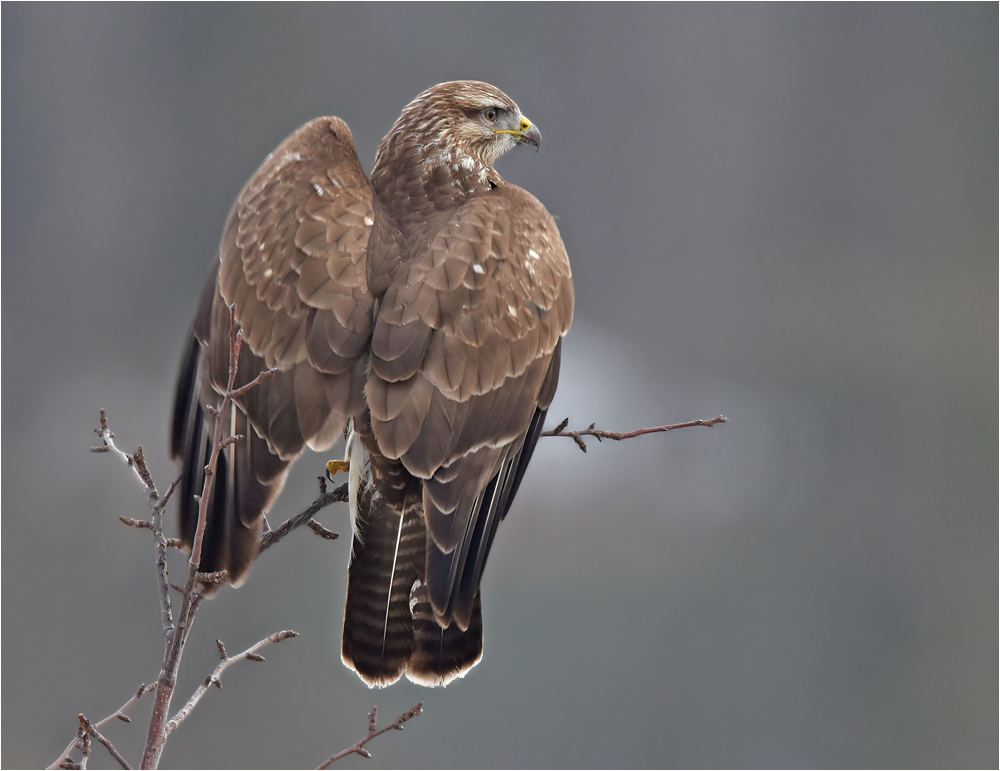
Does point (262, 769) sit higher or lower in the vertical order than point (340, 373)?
higher

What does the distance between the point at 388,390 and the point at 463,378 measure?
202 millimetres

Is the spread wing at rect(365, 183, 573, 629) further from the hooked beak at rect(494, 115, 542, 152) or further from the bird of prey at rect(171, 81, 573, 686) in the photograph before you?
the hooked beak at rect(494, 115, 542, 152)

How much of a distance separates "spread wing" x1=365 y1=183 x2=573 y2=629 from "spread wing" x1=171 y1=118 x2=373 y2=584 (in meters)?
0.10

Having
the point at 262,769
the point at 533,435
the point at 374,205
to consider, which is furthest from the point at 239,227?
the point at 262,769

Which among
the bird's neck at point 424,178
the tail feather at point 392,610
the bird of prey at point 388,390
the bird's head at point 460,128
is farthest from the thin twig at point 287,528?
the bird's head at point 460,128

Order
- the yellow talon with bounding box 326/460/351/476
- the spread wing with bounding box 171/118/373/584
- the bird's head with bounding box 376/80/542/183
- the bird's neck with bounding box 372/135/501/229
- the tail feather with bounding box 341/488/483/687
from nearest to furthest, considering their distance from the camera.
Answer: the spread wing with bounding box 171/118/373/584, the tail feather with bounding box 341/488/483/687, the yellow talon with bounding box 326/460/351/476, the bird's neck with bounding box 372/135/501/229, the bird's head with bounding box 376/80/542/183

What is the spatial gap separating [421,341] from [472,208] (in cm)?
60

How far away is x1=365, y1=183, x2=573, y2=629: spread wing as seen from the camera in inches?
120

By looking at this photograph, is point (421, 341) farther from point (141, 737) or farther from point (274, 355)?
point (141, 737)

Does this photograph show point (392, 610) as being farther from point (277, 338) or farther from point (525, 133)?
point (525, 133)

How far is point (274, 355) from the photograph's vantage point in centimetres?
312

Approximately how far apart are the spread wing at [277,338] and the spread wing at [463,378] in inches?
4.0

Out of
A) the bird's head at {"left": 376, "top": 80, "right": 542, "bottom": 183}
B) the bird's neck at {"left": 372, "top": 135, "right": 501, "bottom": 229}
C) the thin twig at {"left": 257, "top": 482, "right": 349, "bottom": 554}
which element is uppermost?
the bird's head at {"left": 376, "top": 80, "right": 542, "bottom": 183}

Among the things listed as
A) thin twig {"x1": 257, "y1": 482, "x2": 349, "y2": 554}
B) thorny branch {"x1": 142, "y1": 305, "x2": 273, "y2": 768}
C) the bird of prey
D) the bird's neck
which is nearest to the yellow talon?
the bird of prey
